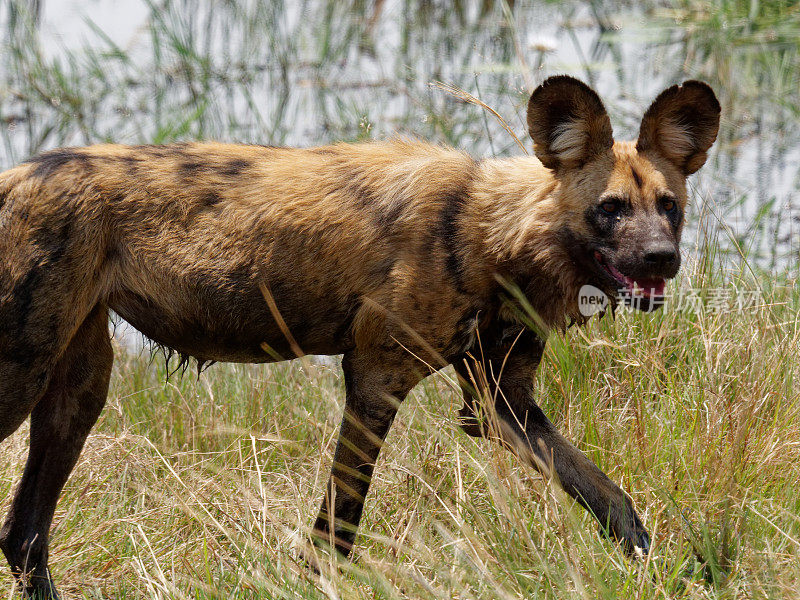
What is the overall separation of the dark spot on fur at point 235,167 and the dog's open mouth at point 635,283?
1.39 meters

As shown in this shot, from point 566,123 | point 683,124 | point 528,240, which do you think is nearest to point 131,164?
point 528,240

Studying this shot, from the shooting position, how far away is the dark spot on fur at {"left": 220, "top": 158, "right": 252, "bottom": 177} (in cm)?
379

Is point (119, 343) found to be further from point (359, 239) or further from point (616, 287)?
point (616, 287)

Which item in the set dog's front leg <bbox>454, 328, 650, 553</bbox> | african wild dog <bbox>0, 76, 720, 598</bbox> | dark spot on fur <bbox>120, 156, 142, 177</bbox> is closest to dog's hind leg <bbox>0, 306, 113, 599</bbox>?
african wild dog <bbox>0, 76, 720, 598</bbox>

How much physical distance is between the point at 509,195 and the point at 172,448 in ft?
6.98

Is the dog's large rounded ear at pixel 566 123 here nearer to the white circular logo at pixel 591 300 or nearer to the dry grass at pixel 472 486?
the white circular logo at pixel 591 300

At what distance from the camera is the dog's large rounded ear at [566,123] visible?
361cm

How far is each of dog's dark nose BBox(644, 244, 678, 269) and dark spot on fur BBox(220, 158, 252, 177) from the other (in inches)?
61.4

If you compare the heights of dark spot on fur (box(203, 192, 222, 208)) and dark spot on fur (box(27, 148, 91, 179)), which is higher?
dark spot on fur (box(27, 148, 91, 179))

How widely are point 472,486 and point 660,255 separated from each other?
1.20 meters

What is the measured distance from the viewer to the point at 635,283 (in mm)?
3459

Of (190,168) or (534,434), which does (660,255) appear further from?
(190,168)

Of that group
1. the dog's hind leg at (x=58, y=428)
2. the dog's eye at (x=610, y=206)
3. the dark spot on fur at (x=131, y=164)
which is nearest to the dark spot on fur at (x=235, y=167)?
the dark spot on fur at (x=131, y=164)

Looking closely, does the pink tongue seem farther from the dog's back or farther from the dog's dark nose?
the dog's back
